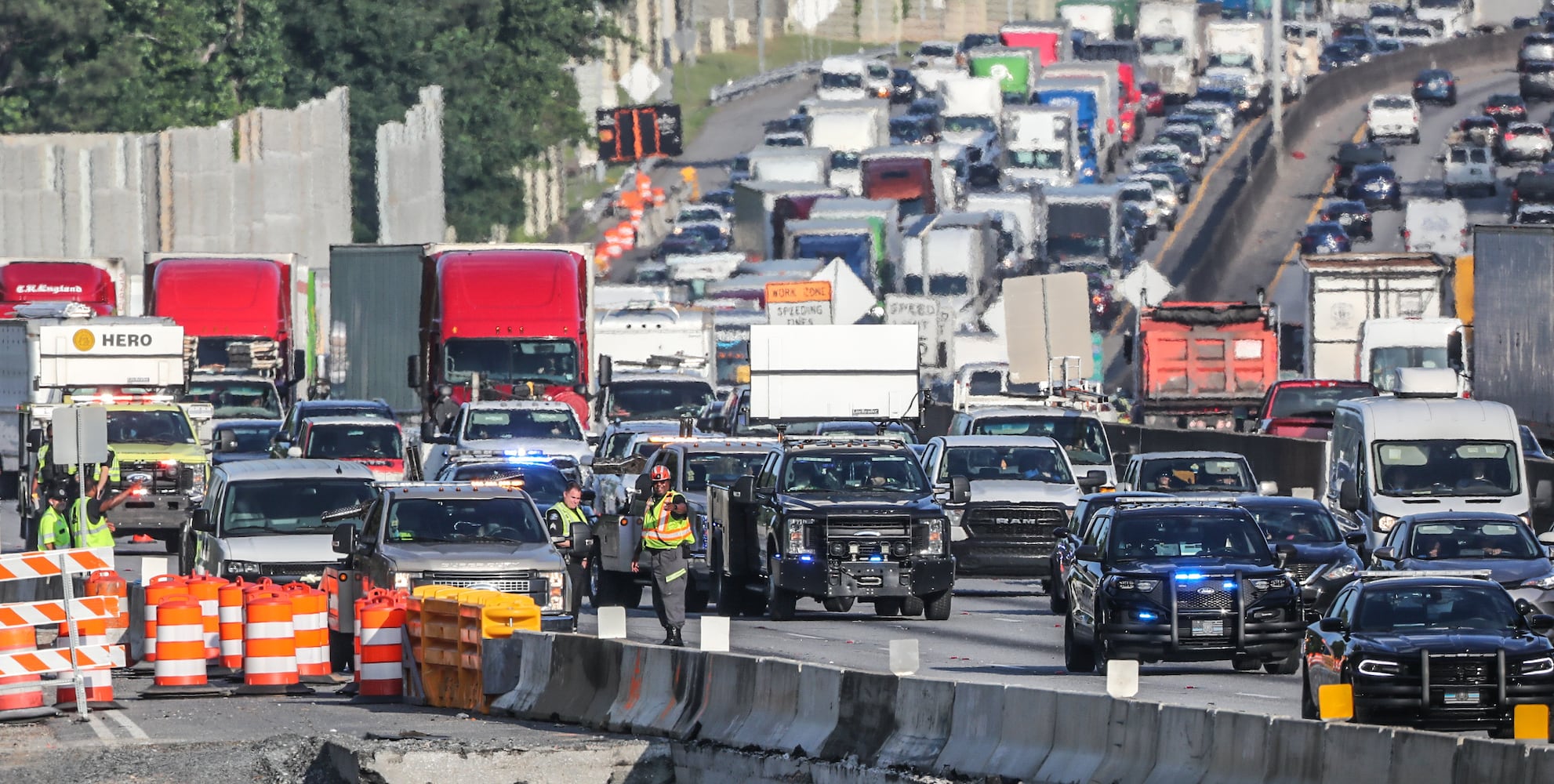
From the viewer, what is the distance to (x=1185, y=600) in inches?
851

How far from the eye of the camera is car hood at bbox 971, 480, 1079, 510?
30734mm

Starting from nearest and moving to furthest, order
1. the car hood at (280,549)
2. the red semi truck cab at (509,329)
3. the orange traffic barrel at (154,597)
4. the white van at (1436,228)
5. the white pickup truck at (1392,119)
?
the orange traffic barrel at (154,597) < the car hood at (280,549) < the red semi truck cab at (509,329) < the white van at (1436,228) < the white pickup truck at (1392,119)

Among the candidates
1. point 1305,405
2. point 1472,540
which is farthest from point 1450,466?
point 1305,405

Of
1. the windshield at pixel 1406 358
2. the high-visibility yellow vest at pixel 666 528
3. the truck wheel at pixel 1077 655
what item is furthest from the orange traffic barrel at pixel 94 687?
the windshield at pixel 1406 358

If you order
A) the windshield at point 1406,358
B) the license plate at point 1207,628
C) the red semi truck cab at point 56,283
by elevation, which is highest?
the red semi truck cab at point 56,283

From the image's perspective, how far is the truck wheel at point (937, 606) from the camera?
27141 millimetres

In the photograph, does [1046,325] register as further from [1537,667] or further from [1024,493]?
[1537,667]

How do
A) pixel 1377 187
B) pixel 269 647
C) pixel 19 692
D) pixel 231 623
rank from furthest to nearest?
pixel 1377 187
pixel 231 623
pixel 269 647
pixel 19 692

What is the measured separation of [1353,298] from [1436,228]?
1221 inches

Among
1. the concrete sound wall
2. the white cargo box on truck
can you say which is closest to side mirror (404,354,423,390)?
the white cargo box on truck

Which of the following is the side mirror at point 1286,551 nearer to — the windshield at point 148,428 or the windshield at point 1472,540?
the windshield at point 1472,540

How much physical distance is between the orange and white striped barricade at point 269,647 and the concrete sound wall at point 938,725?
7.13 ft

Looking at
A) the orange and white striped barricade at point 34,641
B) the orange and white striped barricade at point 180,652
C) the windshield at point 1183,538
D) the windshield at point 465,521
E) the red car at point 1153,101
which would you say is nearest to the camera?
the orange and white striped barricade at point 34,641

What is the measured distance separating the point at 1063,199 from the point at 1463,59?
1778 inches
